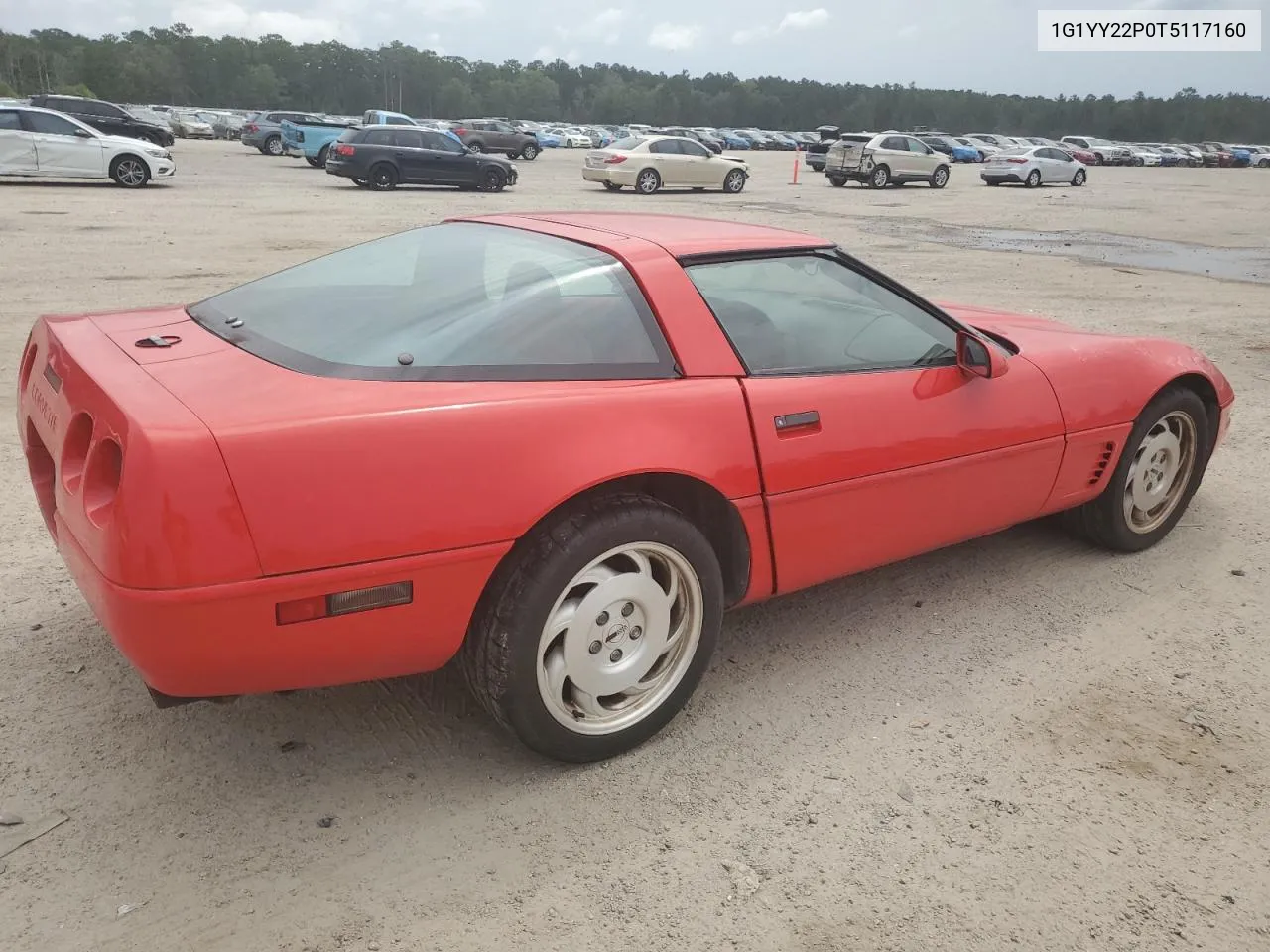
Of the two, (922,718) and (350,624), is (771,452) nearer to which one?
(922,718)

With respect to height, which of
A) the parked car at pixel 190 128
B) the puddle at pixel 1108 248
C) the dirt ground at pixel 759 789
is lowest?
the dirt ground at pixel 759 789

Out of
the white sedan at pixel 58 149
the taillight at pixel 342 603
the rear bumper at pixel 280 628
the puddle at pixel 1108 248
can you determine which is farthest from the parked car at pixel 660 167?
the taillight at pixel 342 603

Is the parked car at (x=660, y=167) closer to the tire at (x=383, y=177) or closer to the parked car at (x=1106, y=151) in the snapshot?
the tire at (x=383, y=177)

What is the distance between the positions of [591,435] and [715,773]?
0.95 metres

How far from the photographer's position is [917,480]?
309cm

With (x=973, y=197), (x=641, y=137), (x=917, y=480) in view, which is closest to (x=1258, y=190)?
(x=973, y=197)

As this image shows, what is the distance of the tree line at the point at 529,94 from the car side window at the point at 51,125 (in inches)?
3387

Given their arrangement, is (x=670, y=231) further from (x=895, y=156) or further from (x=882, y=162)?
(x=895, y=156)

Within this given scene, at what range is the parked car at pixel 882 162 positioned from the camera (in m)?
27.3

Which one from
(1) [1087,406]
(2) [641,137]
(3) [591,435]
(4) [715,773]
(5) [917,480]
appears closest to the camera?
(3) [591,435]

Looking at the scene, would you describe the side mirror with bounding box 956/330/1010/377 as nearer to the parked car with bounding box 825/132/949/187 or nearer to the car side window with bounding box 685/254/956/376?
the car side window with bounding box 685/254/956/376

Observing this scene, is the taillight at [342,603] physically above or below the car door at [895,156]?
below

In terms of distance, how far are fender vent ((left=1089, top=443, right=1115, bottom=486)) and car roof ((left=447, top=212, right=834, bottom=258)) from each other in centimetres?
135

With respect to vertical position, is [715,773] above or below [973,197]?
below
